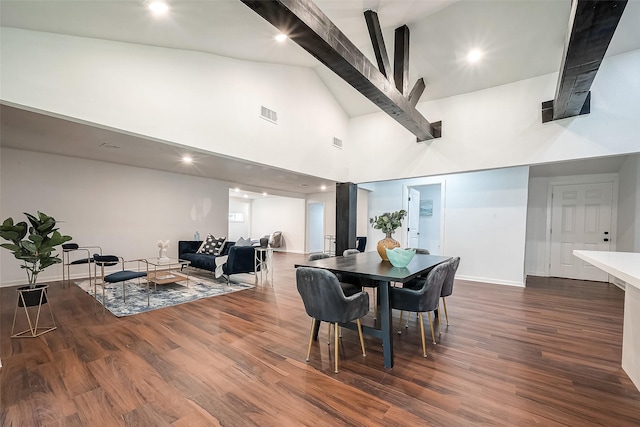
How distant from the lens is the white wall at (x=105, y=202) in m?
4.53

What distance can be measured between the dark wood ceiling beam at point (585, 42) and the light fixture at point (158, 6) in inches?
141

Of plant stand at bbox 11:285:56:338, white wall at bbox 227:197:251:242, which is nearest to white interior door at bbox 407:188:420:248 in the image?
plant stand at bbox 11:285:56:338

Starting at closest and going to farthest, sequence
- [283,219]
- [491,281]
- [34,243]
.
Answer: [34,243] → [491,281] → [283,219]

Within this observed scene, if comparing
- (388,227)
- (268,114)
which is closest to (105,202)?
(268,114)

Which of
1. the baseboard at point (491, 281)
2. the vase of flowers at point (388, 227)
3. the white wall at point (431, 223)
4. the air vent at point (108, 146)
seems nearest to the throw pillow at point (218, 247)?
the air vent at point (108, 146)

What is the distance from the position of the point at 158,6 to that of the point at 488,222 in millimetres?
6152

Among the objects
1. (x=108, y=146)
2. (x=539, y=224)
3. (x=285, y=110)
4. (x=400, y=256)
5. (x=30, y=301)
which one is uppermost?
(x=285, y=110)

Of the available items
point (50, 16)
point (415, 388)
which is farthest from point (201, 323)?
point (50, 16)

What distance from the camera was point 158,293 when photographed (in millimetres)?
4199

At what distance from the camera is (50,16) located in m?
2.44

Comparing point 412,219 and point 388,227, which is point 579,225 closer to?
point 412,219

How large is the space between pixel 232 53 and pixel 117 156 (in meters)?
2.88

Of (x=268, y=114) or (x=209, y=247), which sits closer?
(x=268, y=114)

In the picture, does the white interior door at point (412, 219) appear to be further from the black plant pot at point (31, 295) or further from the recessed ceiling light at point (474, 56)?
the black plant pot at point (31, 295)
